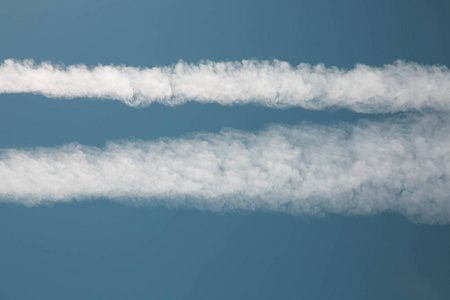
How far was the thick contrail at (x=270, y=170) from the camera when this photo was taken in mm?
4082

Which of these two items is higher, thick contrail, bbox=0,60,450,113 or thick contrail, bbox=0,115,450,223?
thick contrail, bbox=0,60,450,113

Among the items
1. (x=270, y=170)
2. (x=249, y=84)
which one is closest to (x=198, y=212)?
(x=270, y=170)

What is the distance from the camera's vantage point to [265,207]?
14.2 ft

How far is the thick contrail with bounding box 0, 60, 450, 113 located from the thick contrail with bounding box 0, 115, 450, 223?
8.6 inches

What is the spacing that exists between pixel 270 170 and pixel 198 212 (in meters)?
0.78

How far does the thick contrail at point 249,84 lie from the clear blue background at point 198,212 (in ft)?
0.28

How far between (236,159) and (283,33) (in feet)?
3.91

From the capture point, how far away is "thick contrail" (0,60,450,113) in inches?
160

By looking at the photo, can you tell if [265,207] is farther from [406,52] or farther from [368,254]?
[406,52]

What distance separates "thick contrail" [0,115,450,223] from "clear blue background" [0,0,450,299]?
0.11m

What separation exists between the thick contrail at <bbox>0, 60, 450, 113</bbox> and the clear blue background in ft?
0.28

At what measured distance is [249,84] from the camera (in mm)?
4230

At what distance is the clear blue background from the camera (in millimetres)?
4234

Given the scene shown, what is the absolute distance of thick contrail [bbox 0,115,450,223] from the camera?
4.08 metres
